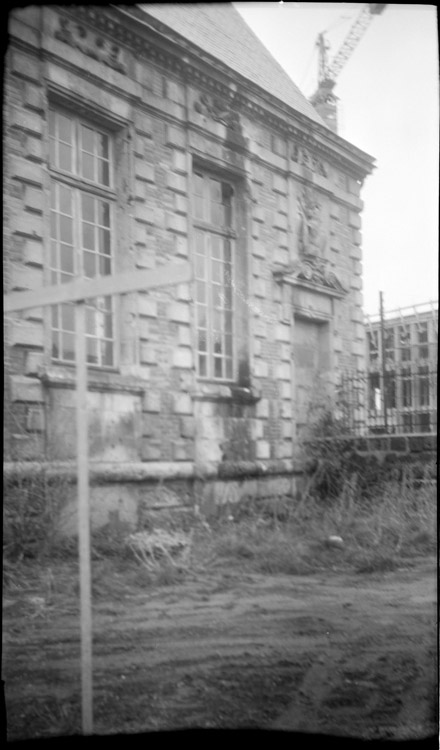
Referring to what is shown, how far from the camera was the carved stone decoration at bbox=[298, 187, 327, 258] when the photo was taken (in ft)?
10.0

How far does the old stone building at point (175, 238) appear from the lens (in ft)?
8.16

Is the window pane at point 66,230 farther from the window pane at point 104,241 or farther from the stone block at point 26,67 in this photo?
the stone block at point 26,67

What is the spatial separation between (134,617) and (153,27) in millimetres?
2402

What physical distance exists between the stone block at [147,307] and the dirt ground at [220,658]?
1014mm

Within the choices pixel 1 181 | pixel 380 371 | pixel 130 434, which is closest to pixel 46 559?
pixel 130 434

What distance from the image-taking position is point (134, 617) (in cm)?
256

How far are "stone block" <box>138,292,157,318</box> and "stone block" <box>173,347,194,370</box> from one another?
0.18 metres

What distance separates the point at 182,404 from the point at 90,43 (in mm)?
1486

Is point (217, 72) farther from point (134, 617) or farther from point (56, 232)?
point (134, 617)

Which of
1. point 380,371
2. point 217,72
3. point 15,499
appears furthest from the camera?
point 380,371

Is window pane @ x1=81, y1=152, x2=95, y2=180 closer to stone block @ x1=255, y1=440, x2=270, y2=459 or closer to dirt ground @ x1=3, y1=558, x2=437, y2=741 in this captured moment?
stone block @ x1=255, y1=440, x2=270, y2=459

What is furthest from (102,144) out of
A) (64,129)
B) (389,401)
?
(389,401)

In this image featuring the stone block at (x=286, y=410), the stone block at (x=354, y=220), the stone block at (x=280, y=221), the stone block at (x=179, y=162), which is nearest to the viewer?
the stone block at (x=179, y=162)

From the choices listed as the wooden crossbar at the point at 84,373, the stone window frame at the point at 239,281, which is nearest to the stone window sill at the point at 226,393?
the stone window frame at the point at 239,281
